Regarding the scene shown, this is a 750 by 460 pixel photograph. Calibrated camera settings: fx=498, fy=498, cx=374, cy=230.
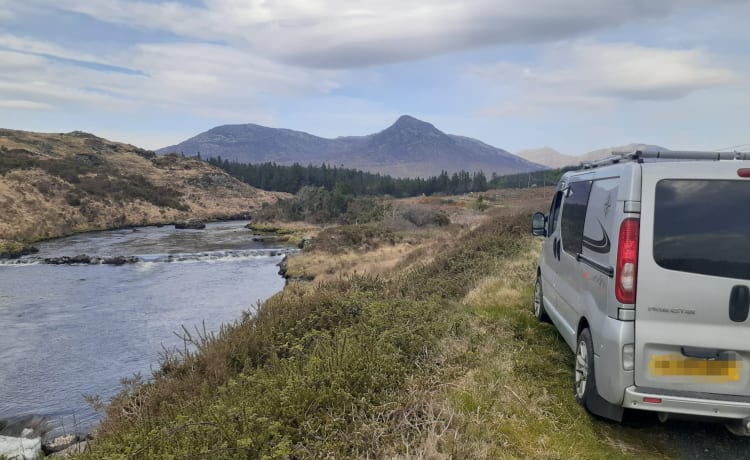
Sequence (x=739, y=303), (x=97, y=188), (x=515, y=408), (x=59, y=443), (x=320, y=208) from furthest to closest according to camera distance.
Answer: (x=97, y=188), (x=320, y=208), (x=59, y=443), (x=515, y=408), (x=739, y=303)

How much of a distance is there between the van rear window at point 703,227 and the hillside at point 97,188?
175 ft

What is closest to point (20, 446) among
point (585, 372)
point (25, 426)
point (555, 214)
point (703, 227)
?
point (25, 426)

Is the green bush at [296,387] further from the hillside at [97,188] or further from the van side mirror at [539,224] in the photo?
the hillside at [97,188]

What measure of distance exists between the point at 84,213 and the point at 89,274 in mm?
33216

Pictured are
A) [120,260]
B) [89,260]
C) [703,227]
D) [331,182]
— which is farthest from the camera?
[331,182]

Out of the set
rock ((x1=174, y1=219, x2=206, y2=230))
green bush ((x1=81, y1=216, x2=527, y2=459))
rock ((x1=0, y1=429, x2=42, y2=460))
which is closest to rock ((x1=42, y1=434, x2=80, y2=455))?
rock ((x1=0, y1=429, x2=42, y2=460))

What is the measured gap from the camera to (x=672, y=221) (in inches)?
165

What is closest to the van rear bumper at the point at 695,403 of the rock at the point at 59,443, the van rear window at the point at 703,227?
the van rear window at the point at 703,227

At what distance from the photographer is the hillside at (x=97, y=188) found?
176 ft

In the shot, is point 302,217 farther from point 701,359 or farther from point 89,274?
point 701,359

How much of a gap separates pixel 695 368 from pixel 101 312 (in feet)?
74.2

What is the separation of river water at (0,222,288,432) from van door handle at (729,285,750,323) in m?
8.35

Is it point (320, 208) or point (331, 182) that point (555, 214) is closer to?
point (320, 208)

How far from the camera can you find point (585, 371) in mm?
5074
